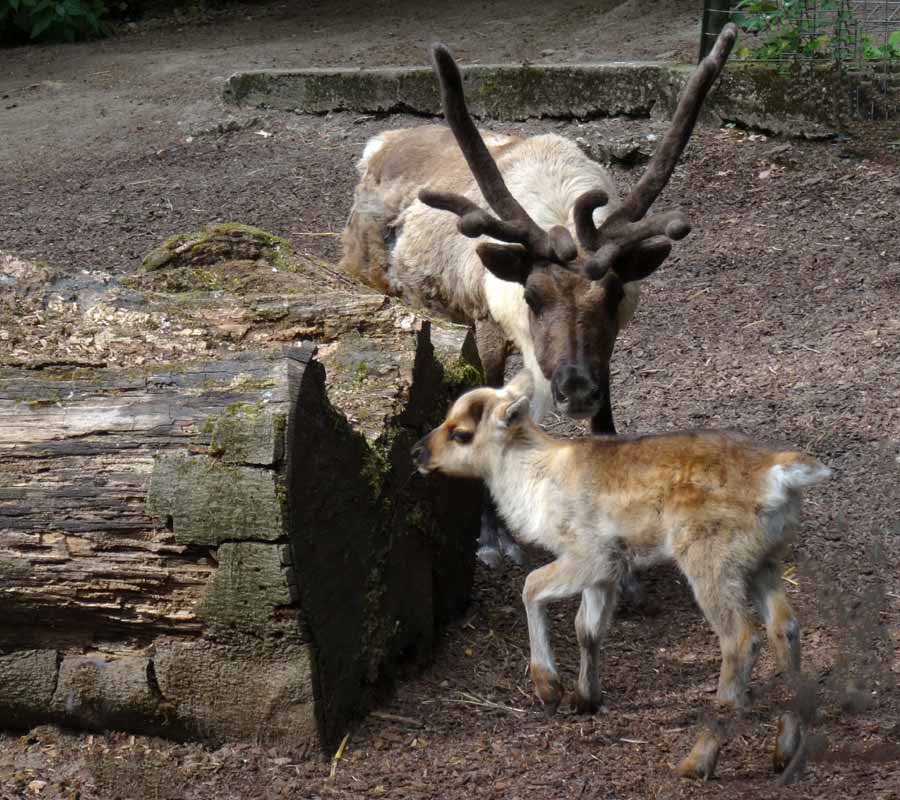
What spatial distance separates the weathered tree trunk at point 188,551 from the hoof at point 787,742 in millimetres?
1259

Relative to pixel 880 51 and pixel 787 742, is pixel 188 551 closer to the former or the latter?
pixel 787 742

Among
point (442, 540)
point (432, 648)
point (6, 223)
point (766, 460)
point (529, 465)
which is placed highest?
point (766, 460)

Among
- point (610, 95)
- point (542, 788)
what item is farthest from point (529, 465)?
point (610, 95)

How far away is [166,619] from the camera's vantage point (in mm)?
3740

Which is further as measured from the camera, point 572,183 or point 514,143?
point 514,143

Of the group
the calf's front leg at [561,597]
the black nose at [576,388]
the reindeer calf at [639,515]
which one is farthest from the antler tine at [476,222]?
the calf's front leg at [561,597]

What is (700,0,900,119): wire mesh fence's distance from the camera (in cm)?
984

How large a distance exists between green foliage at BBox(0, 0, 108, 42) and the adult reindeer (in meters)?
10.7

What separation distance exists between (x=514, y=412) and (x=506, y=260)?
1219mm

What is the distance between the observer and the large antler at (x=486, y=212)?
5410mm

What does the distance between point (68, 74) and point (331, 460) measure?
1213cm

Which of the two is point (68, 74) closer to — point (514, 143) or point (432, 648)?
point (514, 143)

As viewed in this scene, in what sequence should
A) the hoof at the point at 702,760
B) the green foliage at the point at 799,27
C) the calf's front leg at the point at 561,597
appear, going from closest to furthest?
the hoof at the point at 702,760
the calf's front leg at the point at 561,597
the green foliage at the point at 799,27

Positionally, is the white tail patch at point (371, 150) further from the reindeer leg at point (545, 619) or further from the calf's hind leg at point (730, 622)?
the calf's hind leg at point (730, 622)
